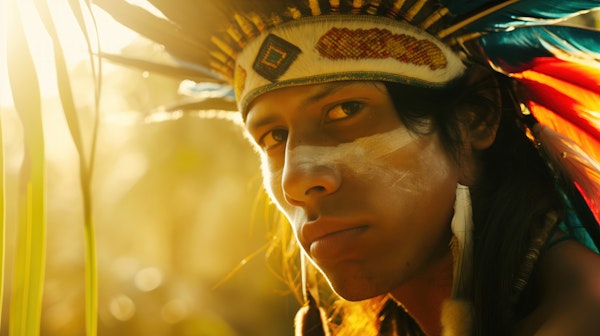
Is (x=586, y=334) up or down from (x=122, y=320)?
up

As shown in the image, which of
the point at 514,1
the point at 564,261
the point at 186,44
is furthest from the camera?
the point at 186,44

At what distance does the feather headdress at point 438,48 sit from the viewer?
82.8 inches

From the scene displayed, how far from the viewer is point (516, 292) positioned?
1.83m

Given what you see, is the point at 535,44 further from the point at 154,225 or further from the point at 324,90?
the point at 154,225

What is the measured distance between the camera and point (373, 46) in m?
2.12

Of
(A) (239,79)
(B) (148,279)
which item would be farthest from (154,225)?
(A) (239,79)

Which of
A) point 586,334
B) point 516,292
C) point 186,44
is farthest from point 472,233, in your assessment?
point 186,44

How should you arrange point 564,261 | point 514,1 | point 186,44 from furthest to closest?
point 186,44 < point 514,1 < point 564,261

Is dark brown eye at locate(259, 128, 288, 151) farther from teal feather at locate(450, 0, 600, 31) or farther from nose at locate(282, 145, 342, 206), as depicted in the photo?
teal feather at locate(450, 0, 600, 31)

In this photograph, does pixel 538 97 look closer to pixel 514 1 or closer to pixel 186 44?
pixel 514 1

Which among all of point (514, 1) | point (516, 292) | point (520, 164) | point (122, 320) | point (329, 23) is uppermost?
point (329, 23)

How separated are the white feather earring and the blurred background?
7159 millimetres

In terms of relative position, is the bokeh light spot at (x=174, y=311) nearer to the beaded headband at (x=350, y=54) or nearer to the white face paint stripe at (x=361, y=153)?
the beaded headband at (x=350, y=54)

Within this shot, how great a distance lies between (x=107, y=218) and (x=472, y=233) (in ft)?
30.1
